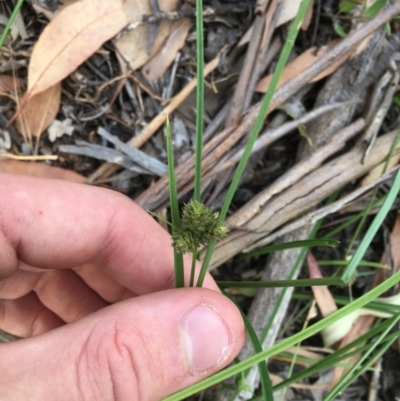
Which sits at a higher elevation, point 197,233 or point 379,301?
point 197,233

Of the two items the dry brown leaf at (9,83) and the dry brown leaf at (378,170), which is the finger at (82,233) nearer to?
the dry brown leaf at (9,83)

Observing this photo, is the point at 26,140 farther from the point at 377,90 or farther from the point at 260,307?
the point at 377,90

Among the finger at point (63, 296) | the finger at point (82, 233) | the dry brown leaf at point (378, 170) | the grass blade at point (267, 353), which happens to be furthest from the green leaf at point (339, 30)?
the finger at point (63, 296)

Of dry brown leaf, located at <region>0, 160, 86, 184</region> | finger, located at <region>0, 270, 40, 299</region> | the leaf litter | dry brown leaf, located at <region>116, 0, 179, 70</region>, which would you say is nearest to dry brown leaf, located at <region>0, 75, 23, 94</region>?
the leaf litter

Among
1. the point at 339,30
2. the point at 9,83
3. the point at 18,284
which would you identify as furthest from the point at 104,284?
the point at 339,30

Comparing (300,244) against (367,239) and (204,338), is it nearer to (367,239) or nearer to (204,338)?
(367,239)

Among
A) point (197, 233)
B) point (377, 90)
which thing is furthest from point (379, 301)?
point (197, 233)

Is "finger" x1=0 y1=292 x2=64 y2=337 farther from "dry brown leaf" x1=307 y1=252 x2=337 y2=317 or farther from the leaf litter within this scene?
"dry brown leaf" x1=307 y1=252 x2=337 y2=317
